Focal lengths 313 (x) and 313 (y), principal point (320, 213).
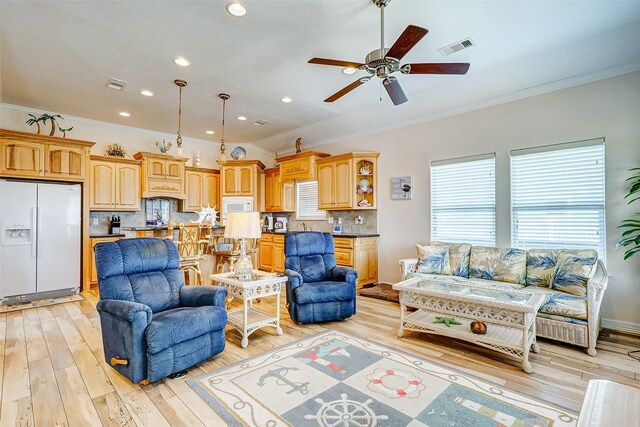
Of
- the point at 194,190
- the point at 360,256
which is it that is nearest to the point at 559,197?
the point at 360,256

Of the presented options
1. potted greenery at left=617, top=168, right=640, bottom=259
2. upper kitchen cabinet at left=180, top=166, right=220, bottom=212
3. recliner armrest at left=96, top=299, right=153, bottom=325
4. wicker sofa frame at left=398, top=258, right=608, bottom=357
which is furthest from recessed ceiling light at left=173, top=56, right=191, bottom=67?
potted greenery at left=617, top=168, right=640, bottom=259

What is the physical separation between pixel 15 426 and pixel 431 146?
17.7ft

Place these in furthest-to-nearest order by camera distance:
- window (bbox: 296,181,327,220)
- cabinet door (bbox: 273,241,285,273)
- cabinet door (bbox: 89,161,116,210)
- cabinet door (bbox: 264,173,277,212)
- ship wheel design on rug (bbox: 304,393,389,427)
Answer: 1. cabinet door (bbox: 264,173,277,212)
2. window (bbox: 296,181,327,220)
3. cabinet door (bbox: 273,241,285,273)
4. cabinet door (bbox: 89,161,116,210)
5. ship wheel design on rug (bbox: 304,393,389,427)

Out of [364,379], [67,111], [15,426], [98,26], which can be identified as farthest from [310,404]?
[67,111]

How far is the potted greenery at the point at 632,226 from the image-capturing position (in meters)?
3.12

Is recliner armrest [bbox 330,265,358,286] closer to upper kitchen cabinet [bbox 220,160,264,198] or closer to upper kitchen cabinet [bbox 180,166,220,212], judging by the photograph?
upper kitchen cabinet [bbox 220,160,264,198]

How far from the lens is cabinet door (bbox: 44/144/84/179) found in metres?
4.96

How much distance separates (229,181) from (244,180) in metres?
0.34

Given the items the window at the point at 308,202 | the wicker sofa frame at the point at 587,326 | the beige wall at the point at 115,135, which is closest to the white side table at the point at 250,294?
the wicker sofa frame at the point at 587,326

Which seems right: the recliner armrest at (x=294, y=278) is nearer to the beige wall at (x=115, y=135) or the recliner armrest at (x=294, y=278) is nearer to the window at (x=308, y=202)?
the window at (x=308, y=202)

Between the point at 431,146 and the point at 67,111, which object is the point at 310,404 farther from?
the point at 67,111

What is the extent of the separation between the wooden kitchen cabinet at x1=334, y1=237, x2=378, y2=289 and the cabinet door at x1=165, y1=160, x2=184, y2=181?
11.9ft

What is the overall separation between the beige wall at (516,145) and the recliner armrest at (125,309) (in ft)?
13.5

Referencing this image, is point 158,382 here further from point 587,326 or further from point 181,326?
point 587,326
